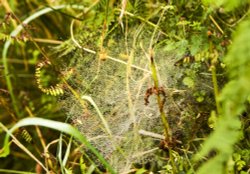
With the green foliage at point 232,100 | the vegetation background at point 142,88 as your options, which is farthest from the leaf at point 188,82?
the green foliage at point 232,100

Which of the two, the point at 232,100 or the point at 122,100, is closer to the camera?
the point at 232,100

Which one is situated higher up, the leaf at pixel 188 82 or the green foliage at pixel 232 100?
the green foliage at pixel 232 100

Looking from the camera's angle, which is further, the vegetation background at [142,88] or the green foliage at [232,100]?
the vegetation background at [142,88]

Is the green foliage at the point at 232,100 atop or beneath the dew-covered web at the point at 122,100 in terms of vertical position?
atop

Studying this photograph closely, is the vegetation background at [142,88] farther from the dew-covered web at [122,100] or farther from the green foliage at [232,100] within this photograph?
the green foliage at [232,100]

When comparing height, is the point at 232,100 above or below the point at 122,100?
above

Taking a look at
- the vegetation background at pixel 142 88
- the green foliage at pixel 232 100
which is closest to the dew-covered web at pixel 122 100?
the vegetation background at pixel 142 88

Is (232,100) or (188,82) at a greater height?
(232,100)

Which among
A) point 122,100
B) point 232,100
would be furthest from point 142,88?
point 232,100

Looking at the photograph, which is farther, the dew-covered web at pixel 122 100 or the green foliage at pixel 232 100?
the dew-covered web at pixel 122 100

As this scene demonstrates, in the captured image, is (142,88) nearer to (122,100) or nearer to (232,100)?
(122,100)

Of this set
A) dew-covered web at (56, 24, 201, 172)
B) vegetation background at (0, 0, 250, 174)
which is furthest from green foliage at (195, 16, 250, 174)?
dew-covered web at (56, 24, 201, 172)

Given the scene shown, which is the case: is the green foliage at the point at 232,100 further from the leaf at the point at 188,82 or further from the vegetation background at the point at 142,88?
the leaf at the point at 188,82

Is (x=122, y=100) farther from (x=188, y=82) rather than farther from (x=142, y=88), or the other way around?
(x=188, y=82)
